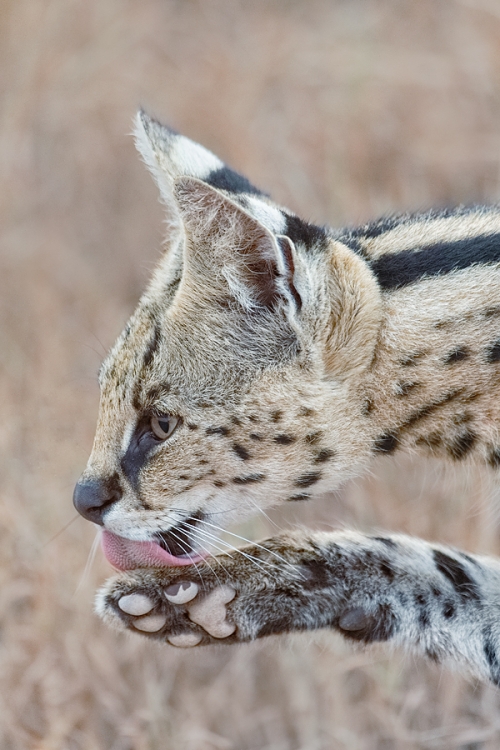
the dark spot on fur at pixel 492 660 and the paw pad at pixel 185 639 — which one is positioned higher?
the paw pad at pixel 185 639

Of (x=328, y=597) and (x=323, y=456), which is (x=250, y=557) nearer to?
(x=328, y=597)

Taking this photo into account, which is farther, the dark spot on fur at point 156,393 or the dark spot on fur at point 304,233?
the dark spot on fur at point 156,393

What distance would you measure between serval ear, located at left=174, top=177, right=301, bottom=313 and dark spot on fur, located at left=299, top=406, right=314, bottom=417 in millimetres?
258

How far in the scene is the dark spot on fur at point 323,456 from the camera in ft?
8.13

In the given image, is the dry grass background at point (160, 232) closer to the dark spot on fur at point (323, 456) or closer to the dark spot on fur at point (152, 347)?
the dark spot on fur at point (323, 456)

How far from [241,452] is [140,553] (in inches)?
16.3

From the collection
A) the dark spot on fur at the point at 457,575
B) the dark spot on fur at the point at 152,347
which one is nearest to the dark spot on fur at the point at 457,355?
the dark spot on fur at the point at 457,575

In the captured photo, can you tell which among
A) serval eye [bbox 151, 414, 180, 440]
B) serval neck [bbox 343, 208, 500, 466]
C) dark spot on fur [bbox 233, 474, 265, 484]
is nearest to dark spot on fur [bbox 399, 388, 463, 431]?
serval neck [bbox 343, 208, 500, 466]

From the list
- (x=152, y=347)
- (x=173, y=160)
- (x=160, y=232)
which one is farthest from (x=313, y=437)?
(x=160, y=232)

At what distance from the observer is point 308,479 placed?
251cm

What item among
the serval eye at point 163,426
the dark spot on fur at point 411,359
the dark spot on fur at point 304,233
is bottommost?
the dark spot on fur at point 411,359

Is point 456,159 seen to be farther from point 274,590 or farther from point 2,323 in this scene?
point 274,590

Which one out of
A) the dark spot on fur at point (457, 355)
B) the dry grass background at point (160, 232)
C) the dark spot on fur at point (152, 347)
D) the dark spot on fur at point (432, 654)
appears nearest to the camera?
the dark spot on fur at point (457, 355)

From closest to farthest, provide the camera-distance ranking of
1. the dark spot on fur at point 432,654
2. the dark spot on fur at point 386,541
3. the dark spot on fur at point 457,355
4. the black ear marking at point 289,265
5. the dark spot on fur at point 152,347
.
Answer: the black ear marking at point 289,265 → the dark spot on fur at point 457,355 → the dark spot on fur at point 152,347 → the dark spot on fur at point 432,654 → the dark spot on fur at point 386,541
